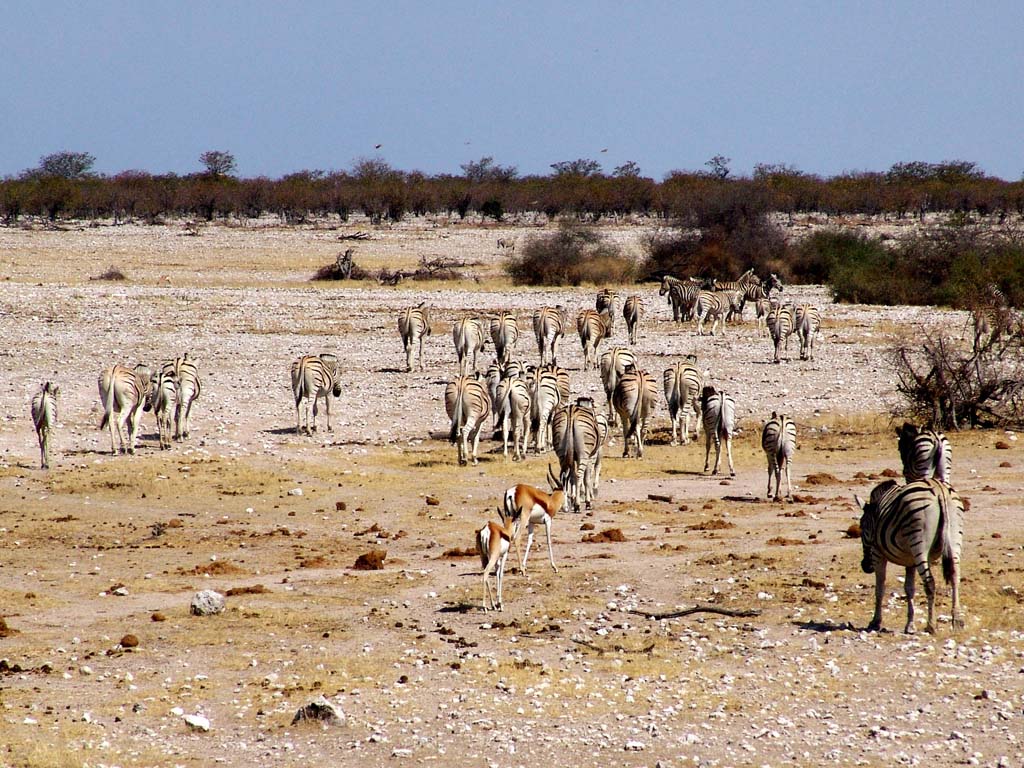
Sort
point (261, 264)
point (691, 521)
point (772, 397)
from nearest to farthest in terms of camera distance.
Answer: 1. point (691, 521)
2. point (772, 397)
3. point (261, 264)

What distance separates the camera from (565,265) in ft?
156

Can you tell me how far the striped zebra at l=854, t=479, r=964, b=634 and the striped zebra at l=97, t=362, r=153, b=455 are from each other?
1237 cm

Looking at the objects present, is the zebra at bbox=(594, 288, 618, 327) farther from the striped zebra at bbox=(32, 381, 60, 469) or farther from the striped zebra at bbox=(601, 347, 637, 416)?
the striped zebra at bbox=(32, 381, 60, 469)

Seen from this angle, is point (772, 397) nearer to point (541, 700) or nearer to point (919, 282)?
point (541, 700)

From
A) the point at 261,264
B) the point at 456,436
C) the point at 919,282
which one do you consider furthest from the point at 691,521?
the point at 261,264

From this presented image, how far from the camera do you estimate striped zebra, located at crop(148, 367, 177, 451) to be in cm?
1923

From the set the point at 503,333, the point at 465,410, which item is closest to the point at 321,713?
the point at 465,410

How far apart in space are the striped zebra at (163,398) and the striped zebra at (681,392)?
7.67 m

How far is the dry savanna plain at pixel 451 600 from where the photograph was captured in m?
8.12

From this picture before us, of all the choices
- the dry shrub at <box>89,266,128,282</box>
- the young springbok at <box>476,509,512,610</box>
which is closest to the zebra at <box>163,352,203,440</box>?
the young springbok at <box>476,509,512,610</box>

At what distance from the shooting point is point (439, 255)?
198 feet

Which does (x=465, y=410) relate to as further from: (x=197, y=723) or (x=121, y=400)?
(x=197, y=723)

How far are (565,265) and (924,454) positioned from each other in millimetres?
34378

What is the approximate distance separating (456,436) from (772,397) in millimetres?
7592
